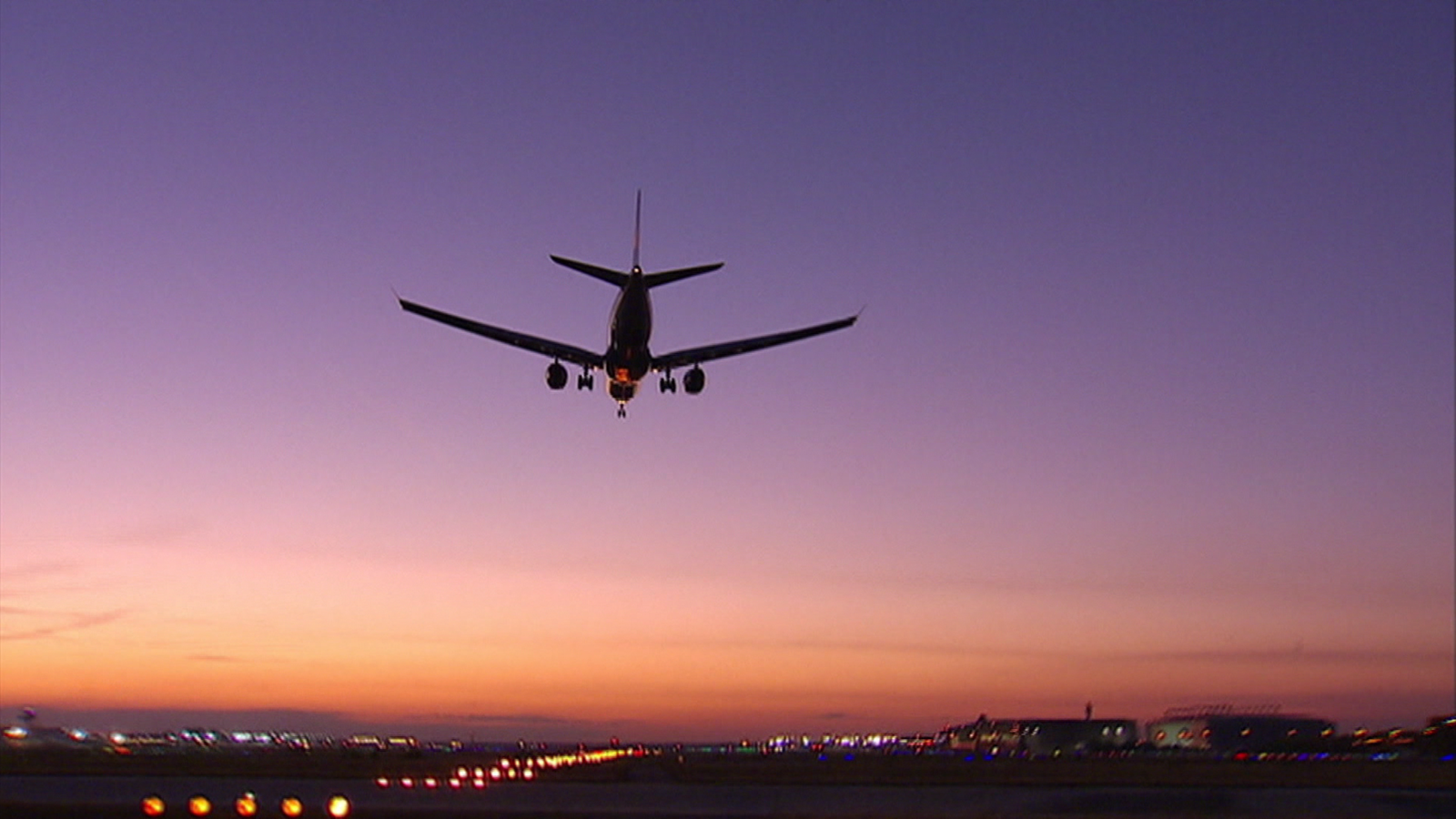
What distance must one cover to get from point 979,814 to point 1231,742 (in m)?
98.7

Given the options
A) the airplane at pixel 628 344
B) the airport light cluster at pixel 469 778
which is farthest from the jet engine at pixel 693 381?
the airport light cluster at pixel 469 778

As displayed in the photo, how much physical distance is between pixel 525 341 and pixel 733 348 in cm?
1094

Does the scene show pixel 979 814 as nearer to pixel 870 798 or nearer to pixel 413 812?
pixel 870 798

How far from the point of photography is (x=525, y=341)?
7100 centimetres

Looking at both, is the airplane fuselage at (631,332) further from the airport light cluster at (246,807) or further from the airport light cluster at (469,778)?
the airport light cluster at (246,807)

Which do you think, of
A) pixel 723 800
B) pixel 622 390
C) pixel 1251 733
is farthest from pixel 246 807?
pixel 1251 733

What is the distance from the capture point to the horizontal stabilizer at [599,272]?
2645 inches

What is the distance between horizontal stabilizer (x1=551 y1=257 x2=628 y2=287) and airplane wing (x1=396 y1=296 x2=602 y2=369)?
406 centimetres

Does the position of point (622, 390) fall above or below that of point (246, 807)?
above

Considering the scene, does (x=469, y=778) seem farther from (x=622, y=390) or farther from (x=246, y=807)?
(x=246, y=807)

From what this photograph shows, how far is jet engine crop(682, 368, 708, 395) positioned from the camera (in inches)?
2835

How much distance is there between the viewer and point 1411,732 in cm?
12288

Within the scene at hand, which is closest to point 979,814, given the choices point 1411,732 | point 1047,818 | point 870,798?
point 1047,818

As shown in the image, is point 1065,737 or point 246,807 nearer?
point 246,807
